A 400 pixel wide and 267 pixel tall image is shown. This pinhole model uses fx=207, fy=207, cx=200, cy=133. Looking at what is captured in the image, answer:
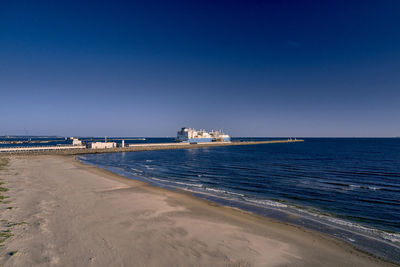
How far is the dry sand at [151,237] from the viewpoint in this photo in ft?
25.6

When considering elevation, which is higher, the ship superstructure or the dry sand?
the ship superstructure

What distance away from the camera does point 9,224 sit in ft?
33.4

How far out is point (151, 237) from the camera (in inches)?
381

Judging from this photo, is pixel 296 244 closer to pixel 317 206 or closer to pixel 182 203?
pixel 317 206

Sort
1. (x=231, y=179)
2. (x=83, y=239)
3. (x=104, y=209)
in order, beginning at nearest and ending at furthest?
(x=83, y=239) → (x=104, y=209) → (x=231, y=179)

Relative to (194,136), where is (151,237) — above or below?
below

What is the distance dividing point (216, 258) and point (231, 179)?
1847 centimetres

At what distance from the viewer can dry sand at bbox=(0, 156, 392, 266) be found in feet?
25.6

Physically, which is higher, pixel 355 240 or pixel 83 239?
pixel 83 239

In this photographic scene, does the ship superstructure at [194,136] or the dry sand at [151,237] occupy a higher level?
the ship superstructure at [194,136]

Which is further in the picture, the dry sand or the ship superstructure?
the ship superstructure

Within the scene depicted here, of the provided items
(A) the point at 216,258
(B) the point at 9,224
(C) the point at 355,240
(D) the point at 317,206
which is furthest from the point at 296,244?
(B) the point at 9,224

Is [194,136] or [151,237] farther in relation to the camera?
[194,136]

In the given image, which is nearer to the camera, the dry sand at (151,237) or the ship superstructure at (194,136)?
the dry sand at (151,237)
